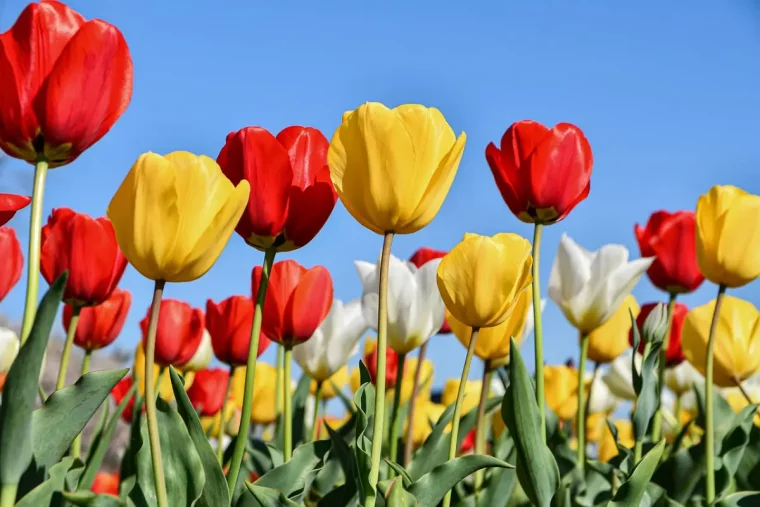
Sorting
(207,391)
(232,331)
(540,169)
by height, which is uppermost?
(540,169)

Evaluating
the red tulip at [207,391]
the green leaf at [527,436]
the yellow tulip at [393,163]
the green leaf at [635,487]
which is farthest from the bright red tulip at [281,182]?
the red tulip at [207,391]

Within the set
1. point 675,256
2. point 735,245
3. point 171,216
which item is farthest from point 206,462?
point 675,256

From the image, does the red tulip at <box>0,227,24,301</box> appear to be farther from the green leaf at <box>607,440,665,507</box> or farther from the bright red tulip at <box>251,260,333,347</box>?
the green leaf at <box>607,440,665,507</box>

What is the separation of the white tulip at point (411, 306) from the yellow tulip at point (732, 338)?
0.74m

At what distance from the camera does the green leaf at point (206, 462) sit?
1.08 metres

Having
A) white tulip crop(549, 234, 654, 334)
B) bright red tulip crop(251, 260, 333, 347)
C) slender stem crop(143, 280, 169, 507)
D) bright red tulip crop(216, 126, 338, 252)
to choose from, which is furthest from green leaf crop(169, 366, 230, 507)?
white tulip crop(549, 234, 654, 334)

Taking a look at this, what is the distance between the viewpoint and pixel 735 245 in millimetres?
1665

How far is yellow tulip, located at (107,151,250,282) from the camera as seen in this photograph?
0.98m

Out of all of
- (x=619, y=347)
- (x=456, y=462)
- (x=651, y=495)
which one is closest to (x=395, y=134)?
(x=456, y=462)

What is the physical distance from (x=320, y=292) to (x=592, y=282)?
61cm

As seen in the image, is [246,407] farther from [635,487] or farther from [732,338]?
[732,338]

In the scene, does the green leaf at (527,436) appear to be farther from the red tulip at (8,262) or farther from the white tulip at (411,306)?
the red tulip at (8,262)

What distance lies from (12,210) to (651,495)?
4.19 ft

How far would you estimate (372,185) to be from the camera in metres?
1.10
